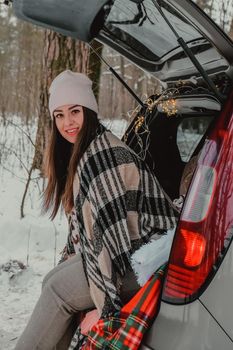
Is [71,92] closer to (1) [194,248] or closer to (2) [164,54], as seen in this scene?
(2) [164,54]

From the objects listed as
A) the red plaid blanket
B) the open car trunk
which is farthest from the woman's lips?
the red plaid blanket

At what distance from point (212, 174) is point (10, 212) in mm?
4404

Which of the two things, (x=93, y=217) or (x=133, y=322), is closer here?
(x=133, y=322)

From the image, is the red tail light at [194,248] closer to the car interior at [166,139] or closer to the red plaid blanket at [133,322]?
the red plaid blanket at [133,322]

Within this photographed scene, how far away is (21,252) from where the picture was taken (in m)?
4.65

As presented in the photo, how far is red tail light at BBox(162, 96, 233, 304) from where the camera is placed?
1447mm

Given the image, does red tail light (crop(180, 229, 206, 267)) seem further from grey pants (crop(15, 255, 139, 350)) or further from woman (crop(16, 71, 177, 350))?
grey pants (crop(15, 255, 139, 350))

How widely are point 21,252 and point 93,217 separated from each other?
9.05ft

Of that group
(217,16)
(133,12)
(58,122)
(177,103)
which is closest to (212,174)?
(133,12)

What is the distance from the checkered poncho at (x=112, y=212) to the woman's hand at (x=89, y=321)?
0.07 meters

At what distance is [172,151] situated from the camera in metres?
3.28

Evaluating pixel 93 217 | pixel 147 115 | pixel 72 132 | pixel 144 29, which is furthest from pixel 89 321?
pixel 147 115

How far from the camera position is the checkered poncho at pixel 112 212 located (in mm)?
2037

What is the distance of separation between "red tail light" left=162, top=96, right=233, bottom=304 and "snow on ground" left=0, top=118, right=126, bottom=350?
1.95 meters
